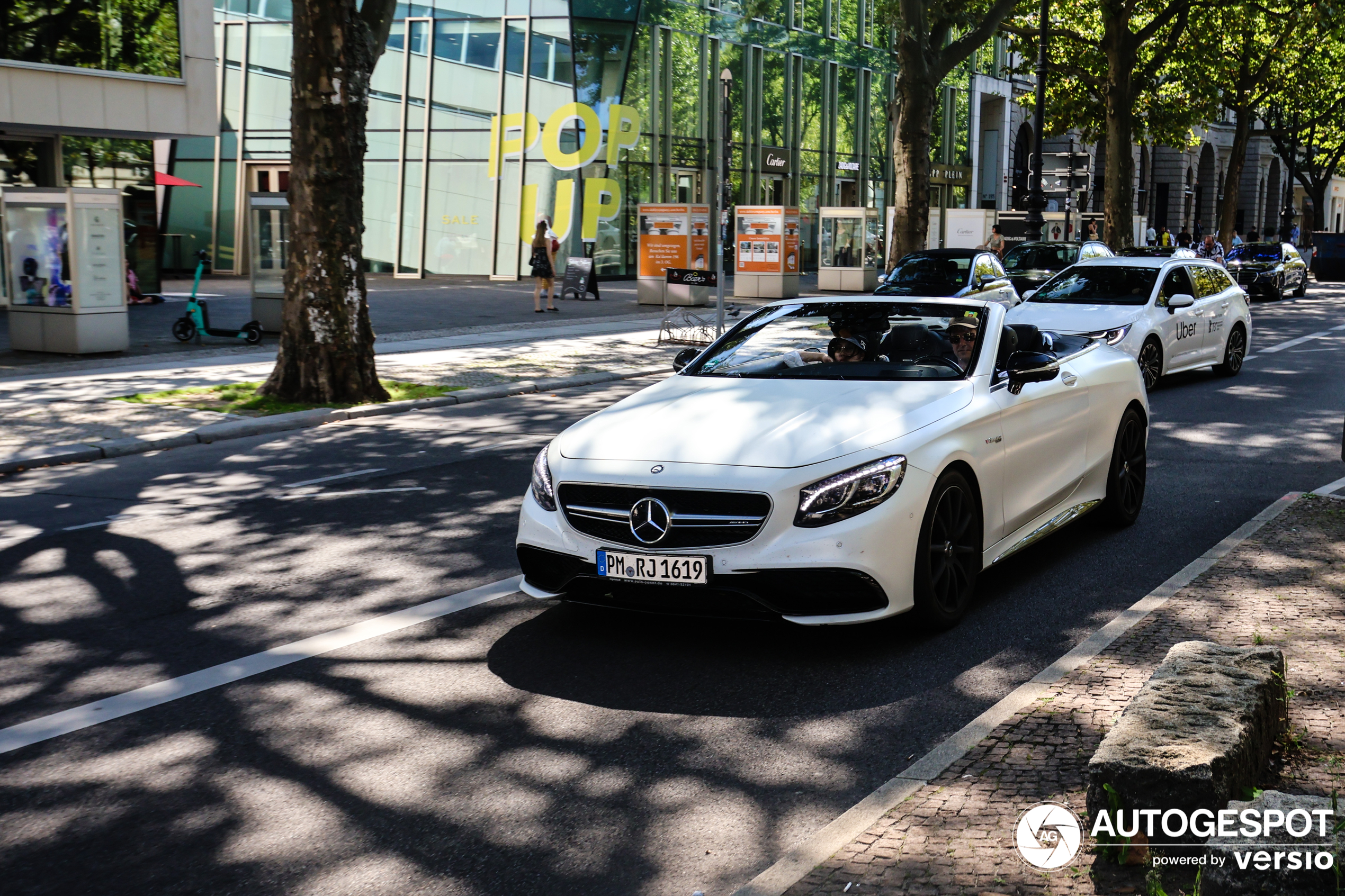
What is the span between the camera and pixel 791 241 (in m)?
32.2

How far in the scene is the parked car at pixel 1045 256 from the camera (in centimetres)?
2442

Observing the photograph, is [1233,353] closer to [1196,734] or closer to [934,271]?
[934,271]

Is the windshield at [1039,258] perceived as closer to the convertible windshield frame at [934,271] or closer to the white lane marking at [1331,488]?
the convertible windshield frame at [934,271]

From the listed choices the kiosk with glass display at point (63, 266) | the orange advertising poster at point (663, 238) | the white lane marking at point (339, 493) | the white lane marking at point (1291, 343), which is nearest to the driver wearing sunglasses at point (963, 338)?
the white lane marking at point (339, 493)

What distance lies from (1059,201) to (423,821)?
45179 mm

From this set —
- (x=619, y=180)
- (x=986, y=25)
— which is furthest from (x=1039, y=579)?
(x=619, y=180)

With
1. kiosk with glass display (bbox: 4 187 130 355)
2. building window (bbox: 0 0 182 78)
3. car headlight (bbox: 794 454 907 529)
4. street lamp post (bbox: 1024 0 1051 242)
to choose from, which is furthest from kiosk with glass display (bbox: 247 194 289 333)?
street lamp post (bbox: 1024 0 1051 242)

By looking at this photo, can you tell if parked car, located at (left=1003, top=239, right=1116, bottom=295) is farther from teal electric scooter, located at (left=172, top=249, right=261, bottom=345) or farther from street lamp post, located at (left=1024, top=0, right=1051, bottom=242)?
teal electric scooter, located at (left=172, top=249, right=261, bottom=345)

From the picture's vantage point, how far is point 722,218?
2320 centimetres

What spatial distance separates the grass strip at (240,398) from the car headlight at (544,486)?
827 cm

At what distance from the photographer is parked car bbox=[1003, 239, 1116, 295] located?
2442 centimetres

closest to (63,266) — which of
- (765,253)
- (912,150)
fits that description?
(912,150)

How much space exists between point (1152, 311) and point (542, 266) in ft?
46.6

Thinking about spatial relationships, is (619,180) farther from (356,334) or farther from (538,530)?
(538,530)
